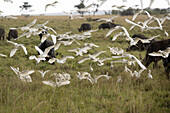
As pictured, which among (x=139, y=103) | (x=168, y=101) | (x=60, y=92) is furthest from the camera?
(x=60, y=92)

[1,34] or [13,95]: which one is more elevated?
[1,34]

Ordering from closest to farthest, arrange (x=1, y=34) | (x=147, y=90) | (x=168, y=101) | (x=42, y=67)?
(x=168, y=101) → (x=147, y=90) → (x=42, y=67) → (x=1, y=34)

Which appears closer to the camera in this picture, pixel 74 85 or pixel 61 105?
pixel 61 105

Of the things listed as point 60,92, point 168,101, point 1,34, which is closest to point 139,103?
point 168,101

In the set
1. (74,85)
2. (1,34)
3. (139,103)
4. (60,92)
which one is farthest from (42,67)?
(1,34)

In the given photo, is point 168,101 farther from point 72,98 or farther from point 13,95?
point 13,95

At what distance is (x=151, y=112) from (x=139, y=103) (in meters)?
0.34

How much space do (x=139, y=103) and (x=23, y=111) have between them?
244cm

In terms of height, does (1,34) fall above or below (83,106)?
above

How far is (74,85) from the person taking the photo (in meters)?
5.04

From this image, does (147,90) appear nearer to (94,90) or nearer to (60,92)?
(94,90)

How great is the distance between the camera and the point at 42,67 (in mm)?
8078

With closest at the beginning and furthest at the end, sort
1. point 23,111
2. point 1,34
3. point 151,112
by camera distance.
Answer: point 23,111 < point 151,112 < point 1,34

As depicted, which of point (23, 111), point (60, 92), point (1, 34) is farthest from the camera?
point (1, 34)
